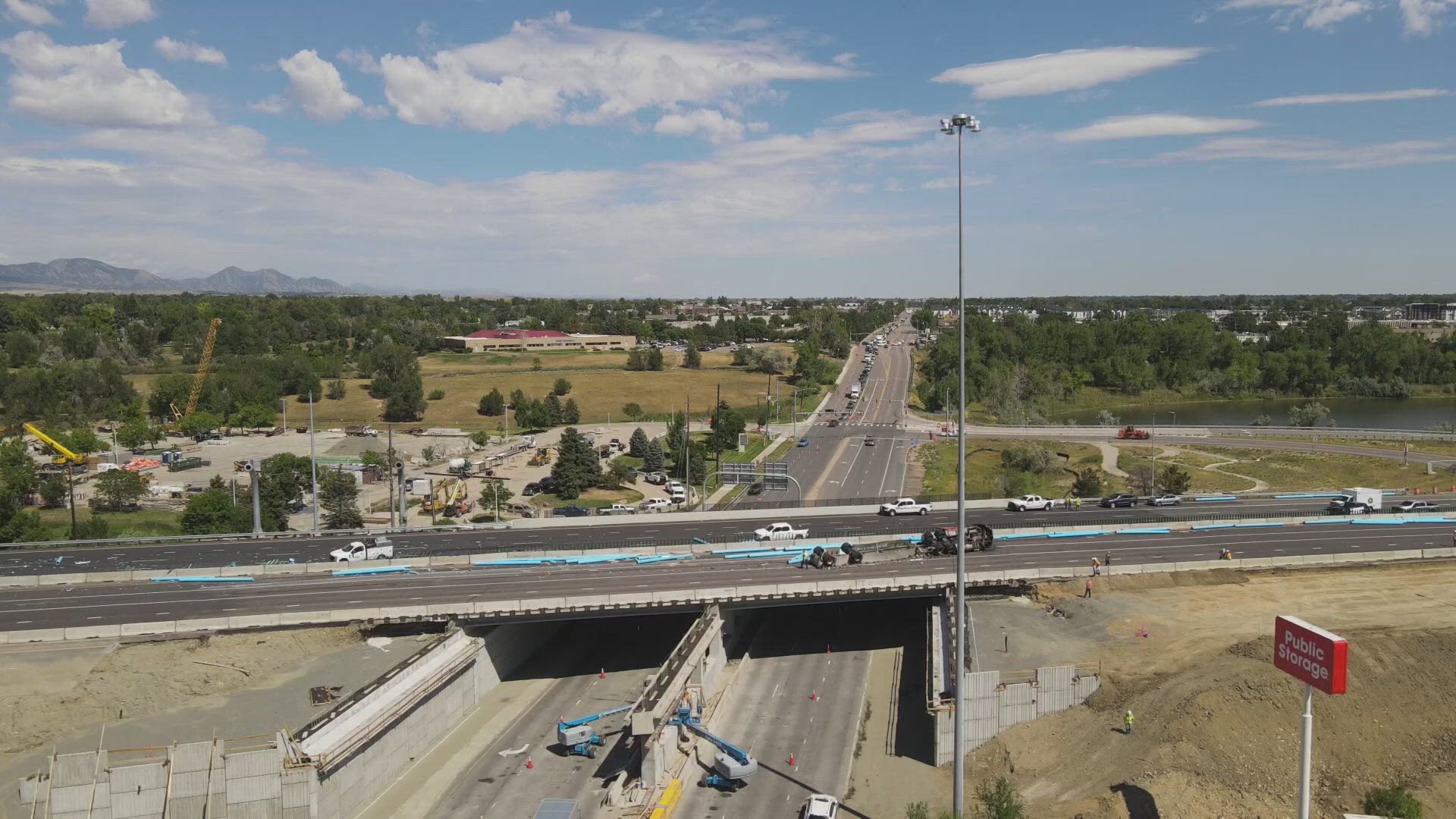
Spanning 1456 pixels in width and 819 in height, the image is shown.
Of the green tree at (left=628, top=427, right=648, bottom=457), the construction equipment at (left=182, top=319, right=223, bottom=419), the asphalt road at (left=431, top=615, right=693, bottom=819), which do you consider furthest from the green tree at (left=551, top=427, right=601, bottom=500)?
the construction equipment at (left=182, top=319, right=223, bottom=419)

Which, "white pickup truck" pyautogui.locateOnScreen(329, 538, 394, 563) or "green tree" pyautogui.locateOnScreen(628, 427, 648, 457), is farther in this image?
"green tree" pyautogui.locateOnScreen(628, 427, 648, 457)

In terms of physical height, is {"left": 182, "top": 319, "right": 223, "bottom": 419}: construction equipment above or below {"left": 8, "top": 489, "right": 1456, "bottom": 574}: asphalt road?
above

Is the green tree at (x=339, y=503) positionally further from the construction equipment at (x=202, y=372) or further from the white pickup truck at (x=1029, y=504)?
the construction equipment at (x=202, y=372)

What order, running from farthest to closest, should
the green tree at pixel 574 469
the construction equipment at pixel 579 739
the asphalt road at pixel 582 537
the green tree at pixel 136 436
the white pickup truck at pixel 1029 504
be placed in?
the green tree at pixel 136 436, the green tree at pixel 574 469, the white pickup truck at pixel 1029 504, the asphalt road at pixel 582 537, the construction equipment at pixel 579 739

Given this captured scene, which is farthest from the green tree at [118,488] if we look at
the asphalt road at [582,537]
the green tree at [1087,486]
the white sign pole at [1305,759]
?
the white sign pole at [1305,759]

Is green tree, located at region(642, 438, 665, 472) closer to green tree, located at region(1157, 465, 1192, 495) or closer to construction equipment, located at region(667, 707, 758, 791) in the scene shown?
green tree, located at region(1157, 465, 1192, 495)

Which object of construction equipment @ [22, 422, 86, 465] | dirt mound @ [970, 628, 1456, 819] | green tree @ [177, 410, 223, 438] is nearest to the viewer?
dirt mound @ [970, 628, 1456, 819]

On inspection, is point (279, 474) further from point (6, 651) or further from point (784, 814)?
point (784, 814)

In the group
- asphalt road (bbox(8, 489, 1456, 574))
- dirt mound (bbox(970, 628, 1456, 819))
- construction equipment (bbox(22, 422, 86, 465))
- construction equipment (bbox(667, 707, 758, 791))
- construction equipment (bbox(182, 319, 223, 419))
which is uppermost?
construction equipment (bbox(182, 319, 223, 419))
